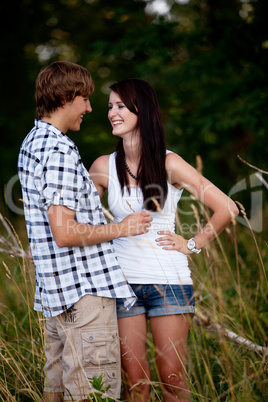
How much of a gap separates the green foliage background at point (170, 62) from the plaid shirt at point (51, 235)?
3.12 metres

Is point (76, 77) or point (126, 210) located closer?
point (76, 77)

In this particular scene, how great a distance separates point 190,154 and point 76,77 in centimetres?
443

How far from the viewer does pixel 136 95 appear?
2.34 meters

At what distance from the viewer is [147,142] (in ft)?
7.65

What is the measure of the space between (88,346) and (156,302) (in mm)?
457

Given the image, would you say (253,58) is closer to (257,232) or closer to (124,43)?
(124,43)

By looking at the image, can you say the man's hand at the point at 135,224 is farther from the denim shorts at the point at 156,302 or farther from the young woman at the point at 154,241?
the denim shorts at the point at 156,302

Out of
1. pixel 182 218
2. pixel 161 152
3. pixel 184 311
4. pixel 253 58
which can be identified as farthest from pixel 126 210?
pixel 253 58

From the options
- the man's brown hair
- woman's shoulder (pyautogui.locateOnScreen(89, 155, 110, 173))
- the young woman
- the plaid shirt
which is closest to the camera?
the plaid shirt

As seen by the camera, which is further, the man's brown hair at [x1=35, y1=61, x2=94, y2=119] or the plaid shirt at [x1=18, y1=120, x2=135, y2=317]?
the man's brown hair at [x1=35, y1=61, x2=94, y2=119]

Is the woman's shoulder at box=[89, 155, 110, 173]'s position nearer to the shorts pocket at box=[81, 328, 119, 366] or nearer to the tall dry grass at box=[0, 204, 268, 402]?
the tall dry grass at box=[0, 204, 268, 402]

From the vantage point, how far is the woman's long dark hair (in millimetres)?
2256

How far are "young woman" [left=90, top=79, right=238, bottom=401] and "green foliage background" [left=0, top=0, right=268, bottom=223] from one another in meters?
2.57

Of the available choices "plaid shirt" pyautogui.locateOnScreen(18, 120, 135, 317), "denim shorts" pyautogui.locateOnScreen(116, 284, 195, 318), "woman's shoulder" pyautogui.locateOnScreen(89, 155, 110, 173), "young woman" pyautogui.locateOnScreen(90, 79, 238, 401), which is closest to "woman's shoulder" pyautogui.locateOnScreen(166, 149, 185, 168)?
"young woman" pyautogui.locateOnScreen(90, 79, 238, 401)
